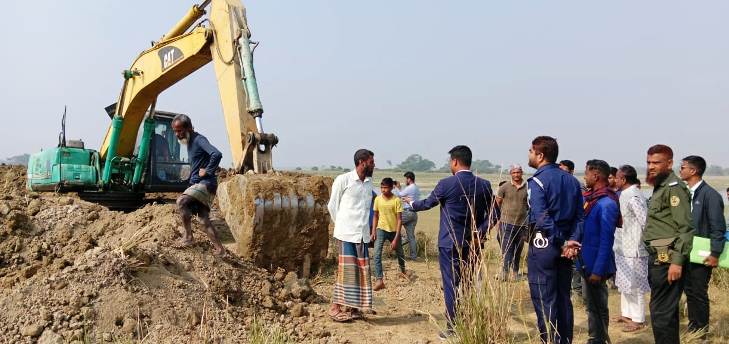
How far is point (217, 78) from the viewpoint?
25.1ft

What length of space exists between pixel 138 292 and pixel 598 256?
3710mm

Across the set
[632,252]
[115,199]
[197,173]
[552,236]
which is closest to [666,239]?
[552,236]

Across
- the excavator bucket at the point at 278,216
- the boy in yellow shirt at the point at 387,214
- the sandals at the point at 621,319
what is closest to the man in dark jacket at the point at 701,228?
the sandals at the point at 621,319

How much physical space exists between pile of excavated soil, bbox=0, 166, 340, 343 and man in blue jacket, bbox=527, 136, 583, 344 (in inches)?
71.4

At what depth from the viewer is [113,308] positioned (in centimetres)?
455

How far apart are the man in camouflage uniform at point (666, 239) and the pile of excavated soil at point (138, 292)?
99.0 inches

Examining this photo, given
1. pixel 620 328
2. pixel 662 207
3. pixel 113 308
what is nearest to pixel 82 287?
pixel 113 308

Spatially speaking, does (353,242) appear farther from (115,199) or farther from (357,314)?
(115,199)

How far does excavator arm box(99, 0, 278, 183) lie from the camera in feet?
22.5

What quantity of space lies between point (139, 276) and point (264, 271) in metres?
1.54

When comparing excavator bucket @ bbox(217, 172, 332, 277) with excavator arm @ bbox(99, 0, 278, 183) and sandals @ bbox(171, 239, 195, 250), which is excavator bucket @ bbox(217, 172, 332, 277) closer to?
excavator arm @ bbox(99, 0, 278, 183)

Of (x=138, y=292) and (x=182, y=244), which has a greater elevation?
(x=182, y=244)

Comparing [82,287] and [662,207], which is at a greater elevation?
[662,207]

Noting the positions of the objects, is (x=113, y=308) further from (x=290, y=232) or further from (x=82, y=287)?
(x=290, y=232)
